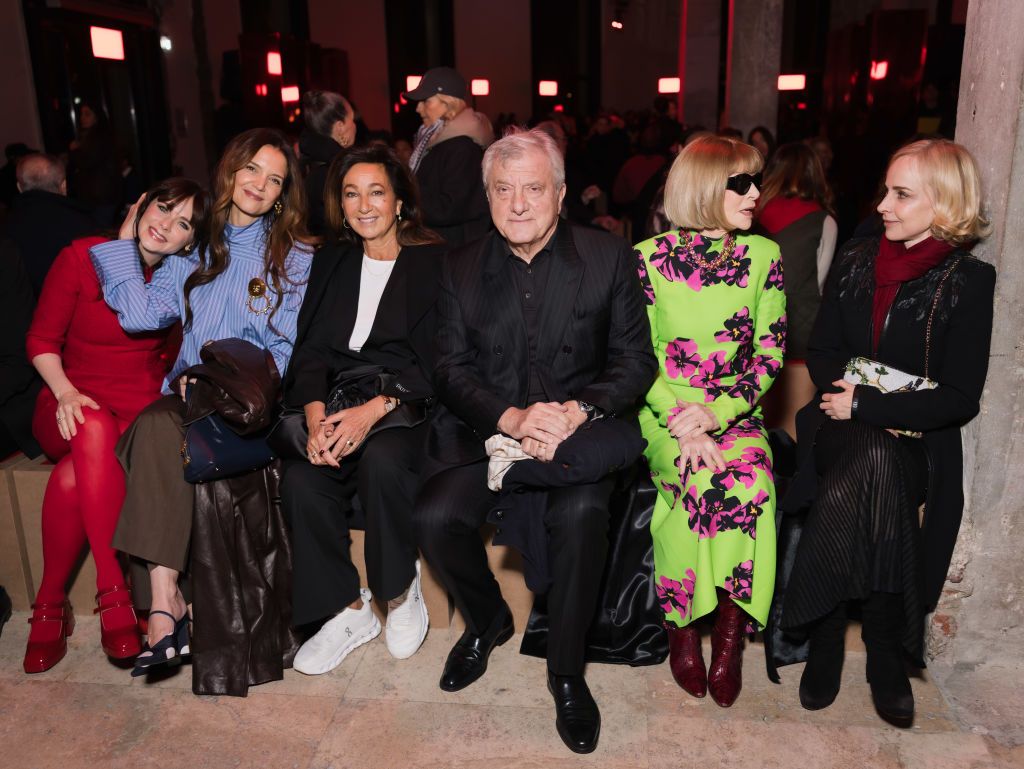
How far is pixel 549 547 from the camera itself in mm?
2492

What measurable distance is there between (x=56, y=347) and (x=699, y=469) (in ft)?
6.90

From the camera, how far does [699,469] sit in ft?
8.32

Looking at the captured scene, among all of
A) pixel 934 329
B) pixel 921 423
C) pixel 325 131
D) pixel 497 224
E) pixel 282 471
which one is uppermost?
pixel 325 131

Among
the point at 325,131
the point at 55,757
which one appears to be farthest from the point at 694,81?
the point at 55,757

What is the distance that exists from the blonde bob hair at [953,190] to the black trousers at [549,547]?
1.14m

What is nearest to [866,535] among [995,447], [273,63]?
[995,447]

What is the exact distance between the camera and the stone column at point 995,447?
2365 mm

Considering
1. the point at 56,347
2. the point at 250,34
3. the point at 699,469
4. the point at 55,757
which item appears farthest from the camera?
the point at 250,34

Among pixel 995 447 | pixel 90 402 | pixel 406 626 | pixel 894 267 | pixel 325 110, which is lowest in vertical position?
pixel 406 626

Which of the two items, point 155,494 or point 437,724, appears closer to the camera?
point 437,724

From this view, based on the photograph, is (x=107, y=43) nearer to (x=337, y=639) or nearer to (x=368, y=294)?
(x=368, y=294)

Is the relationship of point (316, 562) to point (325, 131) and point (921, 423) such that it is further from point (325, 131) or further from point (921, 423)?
point (325, 131)

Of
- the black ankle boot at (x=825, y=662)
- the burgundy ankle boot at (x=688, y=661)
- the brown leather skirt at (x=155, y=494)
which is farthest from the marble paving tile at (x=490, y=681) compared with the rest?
the brown leather skirt at (x=155, y=494)

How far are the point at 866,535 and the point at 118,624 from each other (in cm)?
222
